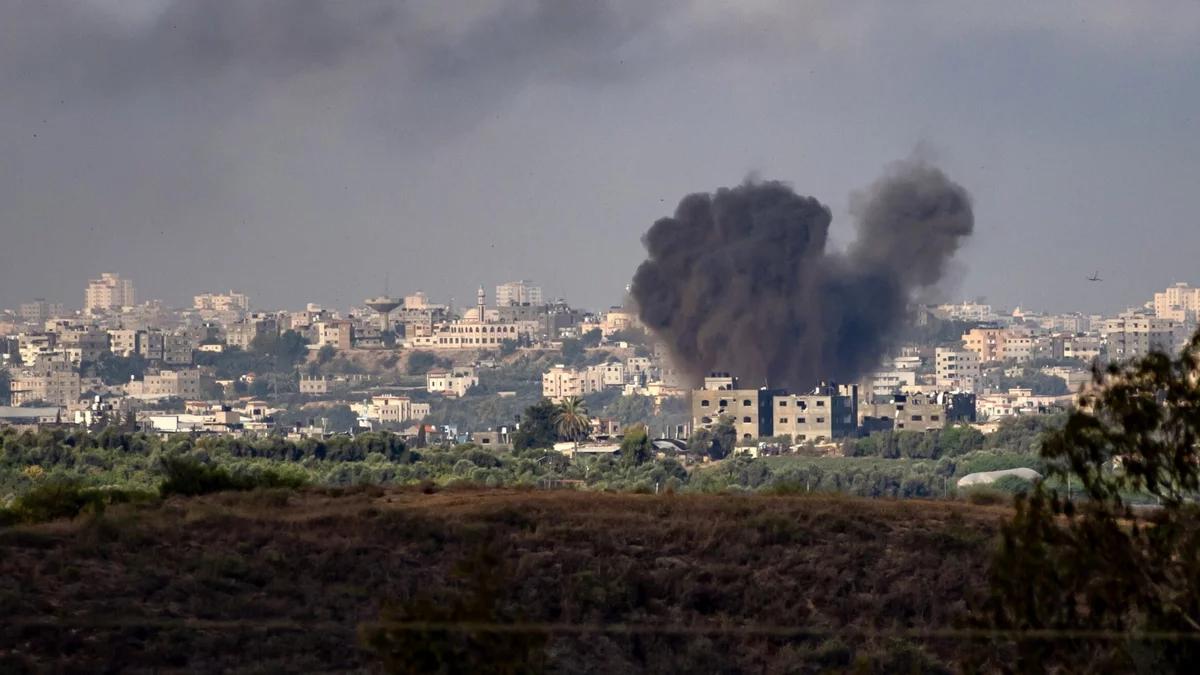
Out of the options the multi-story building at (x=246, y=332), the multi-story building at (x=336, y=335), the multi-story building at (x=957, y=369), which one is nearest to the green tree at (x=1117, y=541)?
the multi-story building at (x=957, y=369)

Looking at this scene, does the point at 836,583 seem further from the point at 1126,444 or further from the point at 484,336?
the point at 484,336

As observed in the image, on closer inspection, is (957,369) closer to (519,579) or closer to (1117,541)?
(519,579)

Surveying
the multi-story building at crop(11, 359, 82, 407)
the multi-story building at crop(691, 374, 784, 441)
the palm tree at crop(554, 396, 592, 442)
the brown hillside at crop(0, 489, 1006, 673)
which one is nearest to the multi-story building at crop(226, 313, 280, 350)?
the multi-story building at crop(11, 359, 82, 407)

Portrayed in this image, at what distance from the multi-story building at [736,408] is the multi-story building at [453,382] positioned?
65828 millimetres

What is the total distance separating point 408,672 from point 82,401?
5501 inches

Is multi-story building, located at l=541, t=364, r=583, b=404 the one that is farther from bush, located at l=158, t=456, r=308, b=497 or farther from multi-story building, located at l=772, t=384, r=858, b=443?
bush, located at l=158, t=456, r=308, b=497

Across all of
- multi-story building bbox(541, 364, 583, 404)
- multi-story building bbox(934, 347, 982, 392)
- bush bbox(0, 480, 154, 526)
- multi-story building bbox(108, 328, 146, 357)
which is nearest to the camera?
bush bbox(0, 480, 154, 526)

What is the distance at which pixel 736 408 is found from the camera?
90375mm

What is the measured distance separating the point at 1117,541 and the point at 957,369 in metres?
146

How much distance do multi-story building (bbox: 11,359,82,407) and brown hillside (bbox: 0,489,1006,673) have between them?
413 feet

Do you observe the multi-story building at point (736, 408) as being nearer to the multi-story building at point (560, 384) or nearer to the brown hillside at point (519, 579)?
the multi-story building at point (560, 384)

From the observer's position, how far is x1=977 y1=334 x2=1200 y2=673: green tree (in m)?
13.5

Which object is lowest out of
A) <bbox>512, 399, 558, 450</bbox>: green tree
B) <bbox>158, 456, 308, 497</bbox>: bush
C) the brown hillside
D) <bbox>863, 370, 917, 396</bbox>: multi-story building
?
the brown hillside

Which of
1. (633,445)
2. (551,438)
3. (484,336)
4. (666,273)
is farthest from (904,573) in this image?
(484,336)
